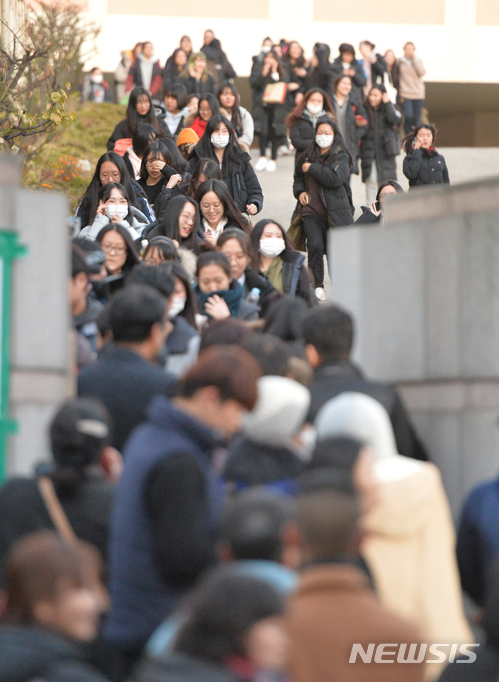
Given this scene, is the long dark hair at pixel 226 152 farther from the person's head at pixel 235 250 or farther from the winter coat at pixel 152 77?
the winter coat at pixel 152 77

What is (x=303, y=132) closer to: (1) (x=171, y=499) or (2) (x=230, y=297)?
(2) (x=230, y=297)

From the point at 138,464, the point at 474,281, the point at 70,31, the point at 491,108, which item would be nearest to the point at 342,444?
the point at 138,464

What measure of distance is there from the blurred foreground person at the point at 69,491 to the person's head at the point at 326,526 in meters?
0.98

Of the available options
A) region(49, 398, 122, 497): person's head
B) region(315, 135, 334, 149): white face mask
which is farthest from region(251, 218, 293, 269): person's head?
region(49, 398, 122, 497): person's head

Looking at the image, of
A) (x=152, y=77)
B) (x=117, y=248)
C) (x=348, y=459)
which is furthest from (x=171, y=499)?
(x=152, y=77)

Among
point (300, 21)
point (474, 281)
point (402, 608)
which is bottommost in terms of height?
point (402, 608)

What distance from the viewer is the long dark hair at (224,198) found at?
9.62m

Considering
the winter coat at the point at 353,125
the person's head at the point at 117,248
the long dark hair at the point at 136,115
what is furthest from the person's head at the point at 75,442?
the winter coat at the point at 353,125

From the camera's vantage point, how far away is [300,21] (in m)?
34.2

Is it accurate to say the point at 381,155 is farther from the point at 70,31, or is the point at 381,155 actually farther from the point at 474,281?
the point at 474,281

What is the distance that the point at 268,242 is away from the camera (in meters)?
8.57

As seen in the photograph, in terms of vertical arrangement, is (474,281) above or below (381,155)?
below

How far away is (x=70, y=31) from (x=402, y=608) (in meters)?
17.7

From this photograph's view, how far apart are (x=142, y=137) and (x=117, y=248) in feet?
16.7
